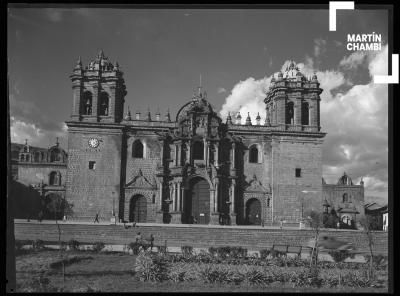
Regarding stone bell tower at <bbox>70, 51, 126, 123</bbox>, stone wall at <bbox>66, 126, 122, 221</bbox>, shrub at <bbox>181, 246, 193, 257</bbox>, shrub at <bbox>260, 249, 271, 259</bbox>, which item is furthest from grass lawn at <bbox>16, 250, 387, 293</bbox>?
stone bell tower at <bbox>70, 51, 126, 123</bbox>

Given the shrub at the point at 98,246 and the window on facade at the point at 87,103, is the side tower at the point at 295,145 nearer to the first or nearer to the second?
the window on facade at the point at 87,103

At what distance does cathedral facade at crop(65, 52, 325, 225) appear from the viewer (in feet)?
106

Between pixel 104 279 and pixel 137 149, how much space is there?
1876 centimetres

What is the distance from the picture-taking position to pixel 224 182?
109 feet

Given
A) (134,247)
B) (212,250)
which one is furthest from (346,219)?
(134,247)

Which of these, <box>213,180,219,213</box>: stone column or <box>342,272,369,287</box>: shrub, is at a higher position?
<box>213,180,219,213</box>: stone column

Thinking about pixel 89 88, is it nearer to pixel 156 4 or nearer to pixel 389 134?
pixel 156 4

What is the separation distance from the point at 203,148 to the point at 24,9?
63.9 ft

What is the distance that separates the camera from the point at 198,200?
33.1m

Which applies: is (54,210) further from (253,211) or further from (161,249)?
(161,249)

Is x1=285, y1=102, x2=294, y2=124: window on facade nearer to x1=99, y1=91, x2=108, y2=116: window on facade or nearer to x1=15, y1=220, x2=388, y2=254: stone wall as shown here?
x1=15, y1=220, x2=388, y2=254: stone wall

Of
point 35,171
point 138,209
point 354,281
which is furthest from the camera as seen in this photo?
point 35,171

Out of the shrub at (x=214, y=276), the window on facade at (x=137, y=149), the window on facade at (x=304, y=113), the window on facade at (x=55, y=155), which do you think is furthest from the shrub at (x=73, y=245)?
the window on facade at (x=55, y=155)

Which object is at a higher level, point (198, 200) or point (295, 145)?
point (295, 145)
